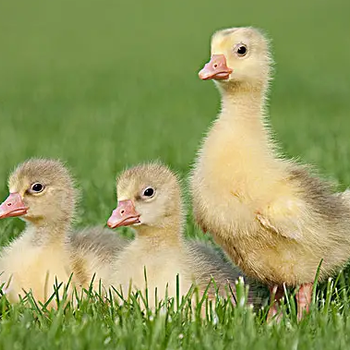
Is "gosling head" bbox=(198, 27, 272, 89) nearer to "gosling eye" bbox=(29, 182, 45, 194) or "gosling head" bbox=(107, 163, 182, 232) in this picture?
"gosling head" bbox=(107, 163, 182, 232)

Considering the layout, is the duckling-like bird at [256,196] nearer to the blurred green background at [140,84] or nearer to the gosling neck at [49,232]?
the gosling neck at [49,232]

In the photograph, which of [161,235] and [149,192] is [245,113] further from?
[161,235]

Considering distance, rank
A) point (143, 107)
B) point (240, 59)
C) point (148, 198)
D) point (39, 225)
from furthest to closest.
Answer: point (143, 107), point (39, 225), point (240, 59), point (148, 198)

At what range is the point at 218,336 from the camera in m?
3.20

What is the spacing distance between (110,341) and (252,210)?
978 millimetres

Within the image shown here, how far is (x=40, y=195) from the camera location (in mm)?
4160

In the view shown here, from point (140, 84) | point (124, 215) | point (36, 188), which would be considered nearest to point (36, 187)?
point (36, 188)

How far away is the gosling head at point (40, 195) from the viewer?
13.6 feet

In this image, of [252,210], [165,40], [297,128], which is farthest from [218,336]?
[165,40]

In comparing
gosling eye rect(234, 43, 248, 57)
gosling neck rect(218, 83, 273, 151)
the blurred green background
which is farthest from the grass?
gosling eye rect(234, 43, 248, 57)

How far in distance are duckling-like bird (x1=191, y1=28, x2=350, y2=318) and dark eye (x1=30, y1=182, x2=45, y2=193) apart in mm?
722

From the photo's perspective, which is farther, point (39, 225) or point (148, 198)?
point (39, 225)

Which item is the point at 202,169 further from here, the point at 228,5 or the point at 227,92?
the point at 228,5

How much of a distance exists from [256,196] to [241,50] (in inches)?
29.5
